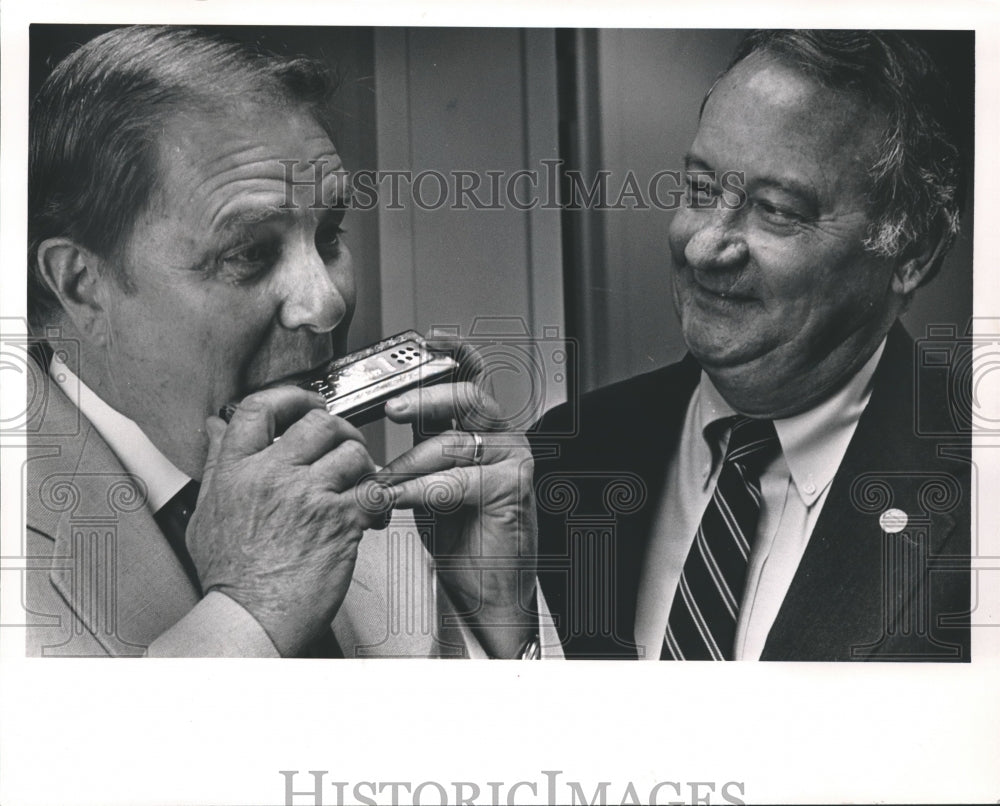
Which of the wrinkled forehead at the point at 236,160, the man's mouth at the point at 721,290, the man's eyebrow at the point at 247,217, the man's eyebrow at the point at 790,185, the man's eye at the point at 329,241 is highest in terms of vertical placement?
the wrinkled forehead at the point at 236,160

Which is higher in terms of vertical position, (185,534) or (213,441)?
(213,441)

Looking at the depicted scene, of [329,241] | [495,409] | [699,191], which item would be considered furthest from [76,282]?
[699,191]

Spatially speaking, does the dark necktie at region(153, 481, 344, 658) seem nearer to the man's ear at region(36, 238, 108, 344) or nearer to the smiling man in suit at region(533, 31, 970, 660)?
the man's ear at region(36, 238, 108, 344)

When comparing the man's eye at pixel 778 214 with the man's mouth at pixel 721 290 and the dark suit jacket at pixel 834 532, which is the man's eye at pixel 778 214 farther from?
the dark suit jacket at pixel 834 532

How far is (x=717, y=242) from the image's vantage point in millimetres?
3168

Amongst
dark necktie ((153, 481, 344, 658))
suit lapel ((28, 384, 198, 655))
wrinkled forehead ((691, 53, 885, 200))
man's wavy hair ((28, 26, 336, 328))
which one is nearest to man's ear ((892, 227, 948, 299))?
wrinkled forehead ((691, 53, 885, 200))

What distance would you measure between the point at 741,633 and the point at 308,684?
1080mm

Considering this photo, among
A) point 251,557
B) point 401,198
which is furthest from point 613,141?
point 251,557

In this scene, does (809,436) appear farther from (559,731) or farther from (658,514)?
(559,731)

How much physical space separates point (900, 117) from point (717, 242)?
543 millimetres

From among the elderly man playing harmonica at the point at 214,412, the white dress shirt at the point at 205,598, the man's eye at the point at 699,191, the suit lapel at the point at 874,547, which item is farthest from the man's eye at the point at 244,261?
the suit lapel at the point at 874,547

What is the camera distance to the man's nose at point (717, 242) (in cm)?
316

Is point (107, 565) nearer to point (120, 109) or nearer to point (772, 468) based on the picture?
point (120, 109)

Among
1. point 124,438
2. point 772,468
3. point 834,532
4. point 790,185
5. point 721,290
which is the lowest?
point 834,532
